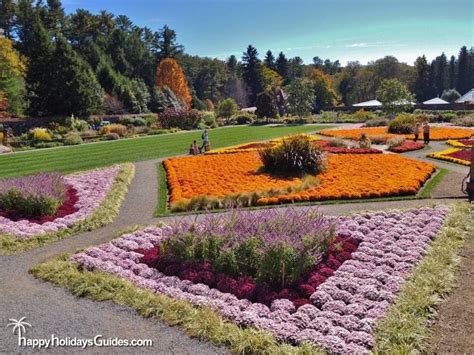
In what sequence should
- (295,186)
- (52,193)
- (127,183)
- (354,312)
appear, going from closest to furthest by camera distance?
(354,312) < (52,193) < (295,186) < (127,183)

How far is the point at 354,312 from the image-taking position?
6.12 metres

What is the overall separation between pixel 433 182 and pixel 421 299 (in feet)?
33.0

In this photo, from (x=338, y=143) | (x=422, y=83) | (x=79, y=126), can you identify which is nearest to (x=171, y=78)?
(x=79, y=126)

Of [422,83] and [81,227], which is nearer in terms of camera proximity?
[81,227]

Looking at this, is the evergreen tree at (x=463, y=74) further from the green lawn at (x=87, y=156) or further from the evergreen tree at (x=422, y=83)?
the green lawn at (x=87, y=156)

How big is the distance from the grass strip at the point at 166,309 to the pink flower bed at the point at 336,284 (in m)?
0.22

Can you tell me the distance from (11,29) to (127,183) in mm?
60736

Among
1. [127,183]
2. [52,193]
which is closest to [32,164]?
[127,183]

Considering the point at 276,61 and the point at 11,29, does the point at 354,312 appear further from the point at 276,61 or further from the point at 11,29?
the point at 276,61

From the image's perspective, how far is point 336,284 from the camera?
7.00 metres

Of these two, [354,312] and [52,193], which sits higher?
[52,193]

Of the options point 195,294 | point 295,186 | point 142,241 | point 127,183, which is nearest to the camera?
point 195,294

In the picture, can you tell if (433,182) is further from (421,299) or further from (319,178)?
(421,299)

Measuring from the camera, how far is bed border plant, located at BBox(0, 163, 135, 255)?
31.4ft
